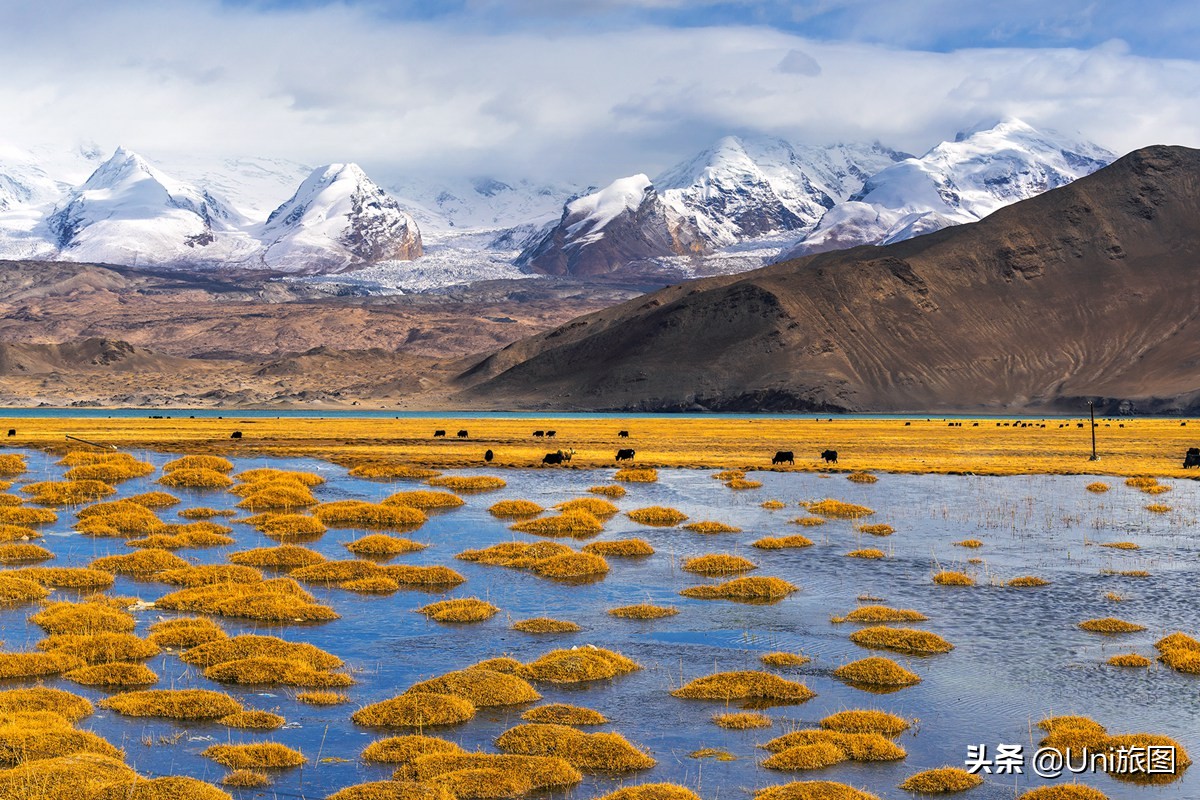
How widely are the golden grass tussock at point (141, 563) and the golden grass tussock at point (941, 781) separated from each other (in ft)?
77.4

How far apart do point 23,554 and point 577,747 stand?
82.0ft

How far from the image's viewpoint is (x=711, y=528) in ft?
151

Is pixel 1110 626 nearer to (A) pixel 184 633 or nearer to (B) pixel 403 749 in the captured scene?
(B) pixel 403 749

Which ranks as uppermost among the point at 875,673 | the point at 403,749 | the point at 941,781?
the point at 403,749

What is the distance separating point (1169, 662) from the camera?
2581 cm

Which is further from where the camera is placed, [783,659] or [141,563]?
[141,563]

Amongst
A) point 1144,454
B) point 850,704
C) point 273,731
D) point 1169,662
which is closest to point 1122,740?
point 850,704

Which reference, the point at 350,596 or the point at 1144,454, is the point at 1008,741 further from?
the point at 1144,454

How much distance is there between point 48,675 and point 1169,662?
21978 mm

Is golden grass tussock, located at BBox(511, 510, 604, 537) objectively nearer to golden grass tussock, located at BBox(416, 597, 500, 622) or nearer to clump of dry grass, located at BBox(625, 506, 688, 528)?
clump of dry grass, located at BBox(625, 506, 688, 528)

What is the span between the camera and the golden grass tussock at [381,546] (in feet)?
131

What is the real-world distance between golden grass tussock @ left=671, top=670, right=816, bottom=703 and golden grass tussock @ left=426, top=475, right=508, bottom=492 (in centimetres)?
3754

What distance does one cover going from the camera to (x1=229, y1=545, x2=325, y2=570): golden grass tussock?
37438 mm

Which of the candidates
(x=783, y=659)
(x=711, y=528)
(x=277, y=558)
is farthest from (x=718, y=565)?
(x=277, y=558)
